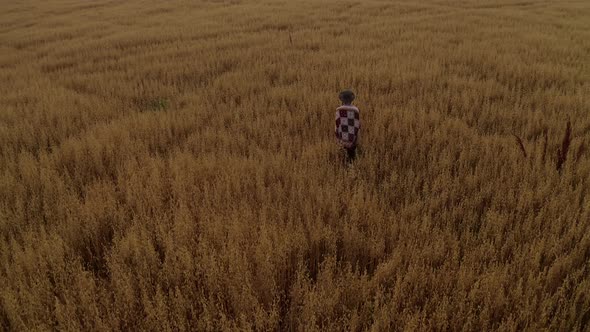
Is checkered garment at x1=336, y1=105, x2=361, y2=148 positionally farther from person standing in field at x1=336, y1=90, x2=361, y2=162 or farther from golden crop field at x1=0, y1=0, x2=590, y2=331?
golden crop field at x1=0, y1=0, x2=590, y2=331

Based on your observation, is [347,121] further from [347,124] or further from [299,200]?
[299,200]

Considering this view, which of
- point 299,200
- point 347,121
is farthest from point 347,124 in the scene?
point 299,200

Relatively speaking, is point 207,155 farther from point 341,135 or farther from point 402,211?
point 402,211

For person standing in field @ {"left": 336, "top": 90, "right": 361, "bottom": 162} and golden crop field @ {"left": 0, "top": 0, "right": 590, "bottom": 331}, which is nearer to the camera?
golden crop field @ {"left": 0, "top": 0, "right": 590, "bottom": 331}

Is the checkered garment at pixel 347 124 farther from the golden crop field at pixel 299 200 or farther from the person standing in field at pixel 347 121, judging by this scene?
the golden crop field at pixel 299 200

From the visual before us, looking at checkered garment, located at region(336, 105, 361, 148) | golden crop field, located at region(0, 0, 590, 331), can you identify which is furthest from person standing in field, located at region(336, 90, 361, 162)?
golden crop field, located at region(0, 0, 590, 331)

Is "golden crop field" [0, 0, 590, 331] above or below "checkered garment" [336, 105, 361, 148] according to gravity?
below
